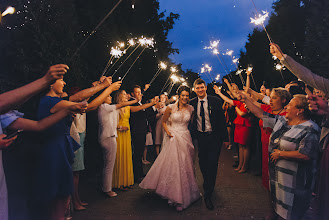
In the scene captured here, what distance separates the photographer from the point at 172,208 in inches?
220

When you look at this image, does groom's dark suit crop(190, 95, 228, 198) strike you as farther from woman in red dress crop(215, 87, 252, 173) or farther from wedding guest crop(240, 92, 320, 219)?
woman in red dress crop(215, 87, 252, 173)

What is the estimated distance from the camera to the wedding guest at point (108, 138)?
20.6 feet

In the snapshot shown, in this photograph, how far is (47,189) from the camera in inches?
117

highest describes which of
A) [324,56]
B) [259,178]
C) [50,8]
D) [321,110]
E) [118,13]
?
[118,13]

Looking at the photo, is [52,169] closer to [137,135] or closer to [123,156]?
[123,156]

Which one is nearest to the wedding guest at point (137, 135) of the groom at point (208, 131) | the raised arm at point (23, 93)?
the groom at point (208, 131)

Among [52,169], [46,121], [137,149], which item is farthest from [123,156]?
[46,121]

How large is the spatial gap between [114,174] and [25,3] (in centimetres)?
448

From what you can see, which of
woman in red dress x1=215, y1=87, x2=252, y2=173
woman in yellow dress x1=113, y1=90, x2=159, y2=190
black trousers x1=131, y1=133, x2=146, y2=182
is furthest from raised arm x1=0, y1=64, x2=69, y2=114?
woman in red dress x1=215, y1=87, x2=252, y2=173

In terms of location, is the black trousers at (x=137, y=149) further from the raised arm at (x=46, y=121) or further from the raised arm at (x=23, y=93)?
the raised arm at (x=23, y=93)

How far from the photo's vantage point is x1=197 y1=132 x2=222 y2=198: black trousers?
229 inches

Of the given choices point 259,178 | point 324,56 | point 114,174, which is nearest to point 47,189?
point 114,174

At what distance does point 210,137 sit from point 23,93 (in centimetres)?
444

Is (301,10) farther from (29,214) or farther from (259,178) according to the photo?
(29,214)
